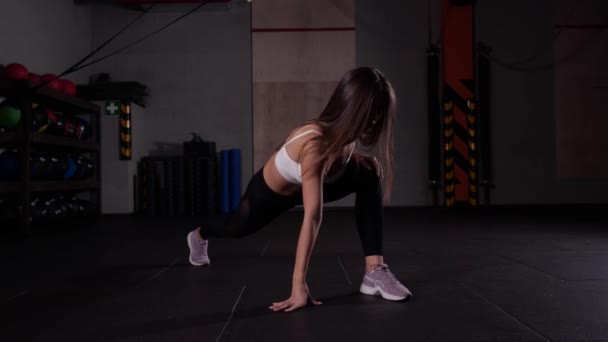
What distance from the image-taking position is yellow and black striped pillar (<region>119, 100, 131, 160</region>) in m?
5.36

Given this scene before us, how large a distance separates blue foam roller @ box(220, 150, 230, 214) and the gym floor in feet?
7.74

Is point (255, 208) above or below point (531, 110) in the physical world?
below

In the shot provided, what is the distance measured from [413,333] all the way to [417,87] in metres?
5.44

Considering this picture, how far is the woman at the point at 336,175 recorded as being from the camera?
1357mm

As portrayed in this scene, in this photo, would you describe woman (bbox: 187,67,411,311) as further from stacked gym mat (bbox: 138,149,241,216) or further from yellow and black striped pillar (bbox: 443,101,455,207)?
yellow and black striped pillar (bbox: 443,101,455,207)

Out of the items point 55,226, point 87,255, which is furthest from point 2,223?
point 87,255

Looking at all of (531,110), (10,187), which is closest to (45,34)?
(10,187)

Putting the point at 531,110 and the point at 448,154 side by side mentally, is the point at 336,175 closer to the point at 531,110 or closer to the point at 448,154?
the point at 448,154

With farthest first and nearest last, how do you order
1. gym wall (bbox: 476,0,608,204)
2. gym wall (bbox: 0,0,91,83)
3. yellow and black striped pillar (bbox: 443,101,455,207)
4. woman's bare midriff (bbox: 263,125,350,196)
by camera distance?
gym wall (bbox: 476,0,608,204)
yellow and black striped pillar (bbox: 443,101,455,207)
gym wall (bbox: 0,0,91,83)
woman's bare midriff (bbox: 263,125,350,196)

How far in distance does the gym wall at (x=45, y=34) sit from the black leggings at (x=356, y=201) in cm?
404

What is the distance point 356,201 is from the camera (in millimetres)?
1653

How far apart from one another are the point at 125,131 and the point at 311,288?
14.3 ft

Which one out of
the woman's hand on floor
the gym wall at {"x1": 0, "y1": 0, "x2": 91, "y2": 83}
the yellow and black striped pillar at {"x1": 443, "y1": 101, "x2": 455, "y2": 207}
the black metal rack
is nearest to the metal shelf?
the black metal rack

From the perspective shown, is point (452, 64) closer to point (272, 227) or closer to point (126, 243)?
point (272, 227)
